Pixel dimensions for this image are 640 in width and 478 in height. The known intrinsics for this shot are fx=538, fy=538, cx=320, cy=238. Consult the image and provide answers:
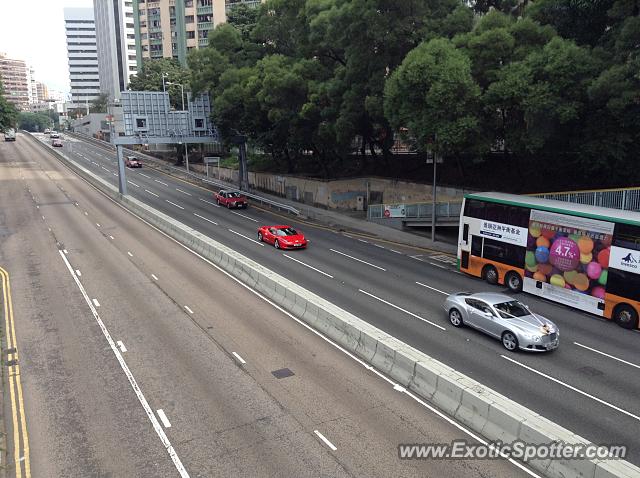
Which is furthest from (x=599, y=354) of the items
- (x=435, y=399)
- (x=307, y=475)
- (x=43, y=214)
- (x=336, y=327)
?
(x=43, y=214)

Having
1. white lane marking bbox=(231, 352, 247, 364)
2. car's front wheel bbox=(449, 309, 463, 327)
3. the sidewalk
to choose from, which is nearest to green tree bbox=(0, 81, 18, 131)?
the sidewalk

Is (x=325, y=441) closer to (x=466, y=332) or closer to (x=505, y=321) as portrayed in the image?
(x=505, y=321)

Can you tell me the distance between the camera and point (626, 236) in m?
19.2

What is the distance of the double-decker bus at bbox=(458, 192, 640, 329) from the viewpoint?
19.4 meters

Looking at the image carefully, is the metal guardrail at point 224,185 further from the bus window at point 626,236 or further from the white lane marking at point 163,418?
the white lane marking at point 163,418

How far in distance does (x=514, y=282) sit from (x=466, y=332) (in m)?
6.30

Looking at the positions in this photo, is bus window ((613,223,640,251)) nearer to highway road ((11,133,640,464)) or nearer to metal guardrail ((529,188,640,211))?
highway road ((11,133,640,464))

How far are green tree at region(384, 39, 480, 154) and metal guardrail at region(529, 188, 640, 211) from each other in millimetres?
6238

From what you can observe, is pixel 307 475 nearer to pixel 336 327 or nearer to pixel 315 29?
pixel 336 327

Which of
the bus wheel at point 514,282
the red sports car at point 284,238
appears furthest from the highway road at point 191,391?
the bus wheel at point 514,282

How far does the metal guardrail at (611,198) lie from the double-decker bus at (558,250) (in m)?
4.02

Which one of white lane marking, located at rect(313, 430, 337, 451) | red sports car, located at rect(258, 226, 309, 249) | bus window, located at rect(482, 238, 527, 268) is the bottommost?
white lane marking, located at rect(313, 430, 337, 451)

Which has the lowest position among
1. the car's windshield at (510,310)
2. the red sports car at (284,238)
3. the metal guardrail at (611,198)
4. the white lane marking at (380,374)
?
the white lane marking at (380,374)

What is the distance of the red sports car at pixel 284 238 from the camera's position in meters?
32.2
